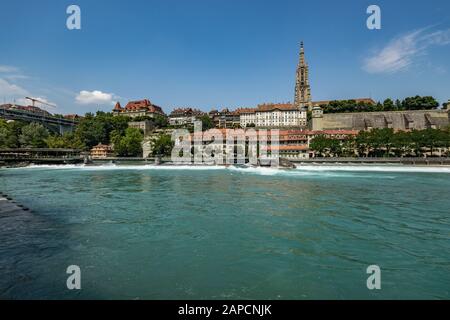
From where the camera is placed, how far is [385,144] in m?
66.0

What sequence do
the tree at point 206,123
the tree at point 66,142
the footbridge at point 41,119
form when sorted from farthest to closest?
the tree at point 206,123 → the footbridge at point 41,119 → the tree at point 66,142

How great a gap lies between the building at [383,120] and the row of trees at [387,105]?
250 inches

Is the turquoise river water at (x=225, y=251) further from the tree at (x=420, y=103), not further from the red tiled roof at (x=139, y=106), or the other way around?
the red tiled roof at (x=139, y=106)

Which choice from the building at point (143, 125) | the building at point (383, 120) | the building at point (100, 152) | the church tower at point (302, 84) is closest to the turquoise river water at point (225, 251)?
the building at point (383, 120)

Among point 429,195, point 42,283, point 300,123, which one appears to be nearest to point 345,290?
point 42,283

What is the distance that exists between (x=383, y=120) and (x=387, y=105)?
1140 centimetres

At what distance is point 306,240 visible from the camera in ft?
34.2

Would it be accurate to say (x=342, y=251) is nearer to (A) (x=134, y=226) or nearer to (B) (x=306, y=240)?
(B) (x=306, y=240)

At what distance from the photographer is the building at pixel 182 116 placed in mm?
124300

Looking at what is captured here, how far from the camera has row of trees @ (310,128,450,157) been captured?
206ft

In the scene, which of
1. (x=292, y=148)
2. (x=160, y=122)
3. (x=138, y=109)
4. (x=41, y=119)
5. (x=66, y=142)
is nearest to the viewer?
(x=292, y=148)

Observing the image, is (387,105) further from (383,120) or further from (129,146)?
(129,146)

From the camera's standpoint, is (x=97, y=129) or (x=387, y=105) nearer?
(x=387, y=105)

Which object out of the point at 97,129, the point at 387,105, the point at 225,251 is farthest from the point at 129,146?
the point at 225,251
